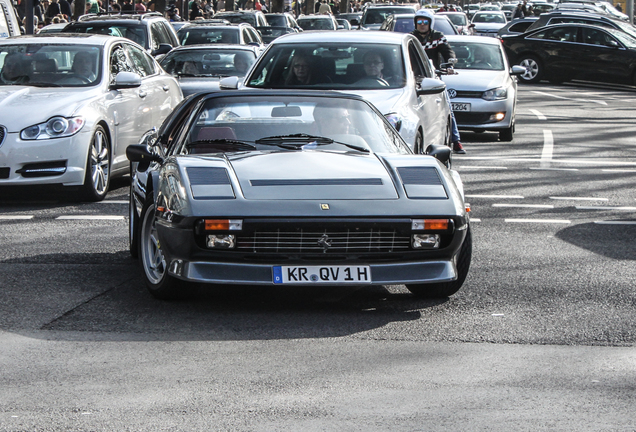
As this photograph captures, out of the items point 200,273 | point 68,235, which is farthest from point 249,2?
point 200,273

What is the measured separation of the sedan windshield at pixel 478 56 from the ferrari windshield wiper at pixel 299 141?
465 inches

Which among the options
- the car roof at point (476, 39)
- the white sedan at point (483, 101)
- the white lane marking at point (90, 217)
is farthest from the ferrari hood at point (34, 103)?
the car roof at point (476, 39)

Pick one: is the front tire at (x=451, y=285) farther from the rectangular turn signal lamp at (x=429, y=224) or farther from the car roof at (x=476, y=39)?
the car roof at (x=476, y=39)

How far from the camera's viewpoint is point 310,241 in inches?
232

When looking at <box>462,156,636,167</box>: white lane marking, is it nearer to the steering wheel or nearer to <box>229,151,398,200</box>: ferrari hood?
the steering wheel

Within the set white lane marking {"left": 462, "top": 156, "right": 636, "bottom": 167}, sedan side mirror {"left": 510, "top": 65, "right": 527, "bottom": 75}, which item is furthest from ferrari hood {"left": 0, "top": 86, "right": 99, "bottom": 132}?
sedan side mirror {"left": 510, "top": 65, "right": 527, "bottom": 75}

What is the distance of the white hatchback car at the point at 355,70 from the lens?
1080 centimetres

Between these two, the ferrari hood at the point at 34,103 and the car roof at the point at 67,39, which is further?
the car roof at the point at 67,39

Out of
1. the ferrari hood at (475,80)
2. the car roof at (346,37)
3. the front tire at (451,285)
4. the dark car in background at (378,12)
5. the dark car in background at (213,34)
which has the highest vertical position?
the front tire at (451,285)

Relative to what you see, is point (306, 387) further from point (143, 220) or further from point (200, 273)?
point (143, 220)

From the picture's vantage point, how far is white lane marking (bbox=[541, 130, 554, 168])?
14194mm

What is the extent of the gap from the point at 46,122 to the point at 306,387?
6.31 metres

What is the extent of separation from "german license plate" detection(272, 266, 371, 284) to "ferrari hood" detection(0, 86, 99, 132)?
512cm

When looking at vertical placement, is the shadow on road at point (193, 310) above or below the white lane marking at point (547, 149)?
above
